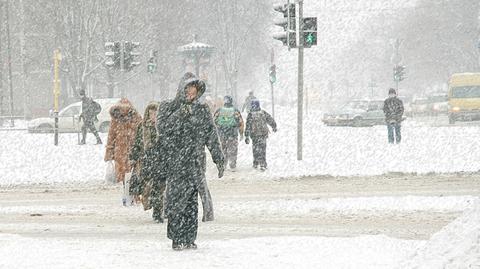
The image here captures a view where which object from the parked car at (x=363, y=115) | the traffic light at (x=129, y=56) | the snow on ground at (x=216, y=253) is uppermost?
the traffic light at (x=129, y=56)

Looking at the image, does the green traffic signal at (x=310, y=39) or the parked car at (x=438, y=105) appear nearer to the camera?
the green traffic signal at (x=310, y=39)

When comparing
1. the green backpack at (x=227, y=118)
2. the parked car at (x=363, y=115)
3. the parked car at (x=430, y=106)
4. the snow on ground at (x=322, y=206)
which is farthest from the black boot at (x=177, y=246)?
the parked car at (x=430, y=106)

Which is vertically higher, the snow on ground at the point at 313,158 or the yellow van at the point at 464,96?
the yellow van at the point at 464,96

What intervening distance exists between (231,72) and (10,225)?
4866cm

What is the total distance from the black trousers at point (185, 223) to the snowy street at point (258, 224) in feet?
0.67

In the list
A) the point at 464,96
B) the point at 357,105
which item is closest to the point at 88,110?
the point at 357,105

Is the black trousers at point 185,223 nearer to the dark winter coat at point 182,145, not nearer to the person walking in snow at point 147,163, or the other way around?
the dark winter coat at point 182,145

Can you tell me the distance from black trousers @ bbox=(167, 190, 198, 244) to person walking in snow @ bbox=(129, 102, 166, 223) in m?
1.81

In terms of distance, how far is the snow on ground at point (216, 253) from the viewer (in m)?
7.60

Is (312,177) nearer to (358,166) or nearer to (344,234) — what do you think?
(358,166)

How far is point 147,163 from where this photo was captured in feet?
33.6

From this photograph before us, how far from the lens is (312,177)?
1761cm

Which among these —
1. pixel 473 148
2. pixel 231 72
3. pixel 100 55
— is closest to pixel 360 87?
pixel 231 72

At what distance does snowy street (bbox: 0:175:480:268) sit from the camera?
793 cm
